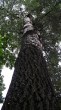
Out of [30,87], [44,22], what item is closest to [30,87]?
[30,87]

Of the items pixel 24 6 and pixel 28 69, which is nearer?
pixel 28 69

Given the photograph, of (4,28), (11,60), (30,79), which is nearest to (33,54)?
(30,79)

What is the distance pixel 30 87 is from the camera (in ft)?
10.0

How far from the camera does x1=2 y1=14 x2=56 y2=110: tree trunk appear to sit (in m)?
2.70

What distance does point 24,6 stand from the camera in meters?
11.9

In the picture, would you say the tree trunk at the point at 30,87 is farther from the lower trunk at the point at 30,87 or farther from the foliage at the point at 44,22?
the foliage at the point at 44,22

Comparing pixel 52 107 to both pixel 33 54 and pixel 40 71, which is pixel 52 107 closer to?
pixel 40 71

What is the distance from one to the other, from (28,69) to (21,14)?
8750 mm

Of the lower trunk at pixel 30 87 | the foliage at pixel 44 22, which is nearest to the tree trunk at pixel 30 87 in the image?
the lower trunk at pixel 30 87

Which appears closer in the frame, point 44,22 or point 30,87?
point 30,87

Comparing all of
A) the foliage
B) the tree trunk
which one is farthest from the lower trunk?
the foliage

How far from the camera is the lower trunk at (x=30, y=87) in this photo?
2.70 meters

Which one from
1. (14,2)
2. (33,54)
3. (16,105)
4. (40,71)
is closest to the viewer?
(16,105)

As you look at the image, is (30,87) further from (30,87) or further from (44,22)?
(44,22)
